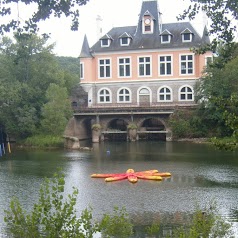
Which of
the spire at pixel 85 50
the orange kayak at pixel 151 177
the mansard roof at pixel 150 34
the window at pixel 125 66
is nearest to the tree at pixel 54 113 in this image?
the spire at pixel 85 50

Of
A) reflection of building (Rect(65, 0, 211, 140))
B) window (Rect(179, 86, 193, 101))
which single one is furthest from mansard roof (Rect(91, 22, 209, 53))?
window (Rect(179, 86, 193, 101))

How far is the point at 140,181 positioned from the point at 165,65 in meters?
24.9

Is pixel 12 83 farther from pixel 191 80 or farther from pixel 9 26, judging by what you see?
pixel 9 26

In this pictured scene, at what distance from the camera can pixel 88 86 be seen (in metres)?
43.8

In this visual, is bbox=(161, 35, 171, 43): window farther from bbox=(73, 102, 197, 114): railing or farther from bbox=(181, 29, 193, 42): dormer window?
bbox=(73, 102, 197, 114): railing

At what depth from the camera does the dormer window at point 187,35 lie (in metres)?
41.4

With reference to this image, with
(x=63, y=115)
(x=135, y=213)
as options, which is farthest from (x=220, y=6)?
(x=63, y=115)

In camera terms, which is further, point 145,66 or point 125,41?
point 125,41

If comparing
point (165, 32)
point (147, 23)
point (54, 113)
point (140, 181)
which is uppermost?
point (147, 23)

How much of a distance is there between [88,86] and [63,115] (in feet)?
25.8

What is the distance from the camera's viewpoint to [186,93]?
41.9 meters

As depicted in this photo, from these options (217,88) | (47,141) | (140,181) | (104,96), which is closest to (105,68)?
(104,96)

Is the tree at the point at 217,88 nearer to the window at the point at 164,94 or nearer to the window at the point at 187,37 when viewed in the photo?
the window at the point at 164,94

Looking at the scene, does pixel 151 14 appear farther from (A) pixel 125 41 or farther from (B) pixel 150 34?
(A) pixel 125 41
